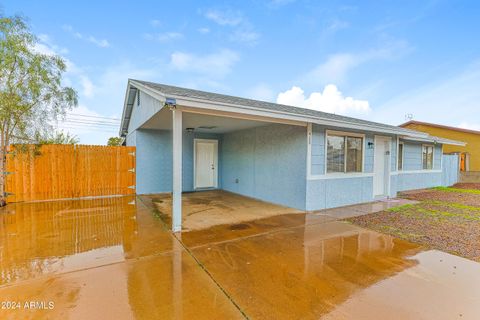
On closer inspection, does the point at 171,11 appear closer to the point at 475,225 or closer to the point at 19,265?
the point at 19,265

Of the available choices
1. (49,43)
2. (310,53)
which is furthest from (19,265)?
(310,53)

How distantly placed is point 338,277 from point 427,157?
11627mm

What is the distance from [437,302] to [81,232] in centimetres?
560

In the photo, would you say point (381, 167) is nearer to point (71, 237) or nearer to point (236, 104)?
point (236, 104)

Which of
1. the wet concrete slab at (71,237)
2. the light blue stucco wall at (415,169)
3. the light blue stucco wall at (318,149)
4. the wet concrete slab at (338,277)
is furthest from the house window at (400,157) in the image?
the wet concrete slab at (71,237)

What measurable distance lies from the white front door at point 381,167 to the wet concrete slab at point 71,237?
24.0 feet

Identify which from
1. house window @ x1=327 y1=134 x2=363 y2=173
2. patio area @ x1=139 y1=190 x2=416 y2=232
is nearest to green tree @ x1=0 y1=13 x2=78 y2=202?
patio area @ x1=139 y1=190 x2=416 y2=232

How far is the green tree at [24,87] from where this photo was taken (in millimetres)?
5621

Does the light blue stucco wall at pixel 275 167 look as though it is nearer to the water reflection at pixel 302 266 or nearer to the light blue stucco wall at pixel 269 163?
the light blue stucco wall at pixel 269 163

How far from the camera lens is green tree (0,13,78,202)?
5.62 meters

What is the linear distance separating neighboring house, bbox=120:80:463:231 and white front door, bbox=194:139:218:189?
1.8 inches

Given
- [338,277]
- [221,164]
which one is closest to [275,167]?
[221,164]

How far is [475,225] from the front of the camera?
16.0 feet

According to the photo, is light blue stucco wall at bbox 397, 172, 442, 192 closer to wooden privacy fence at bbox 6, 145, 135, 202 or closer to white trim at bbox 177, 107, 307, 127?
white trim at bbox 177, 107, 307, 127
